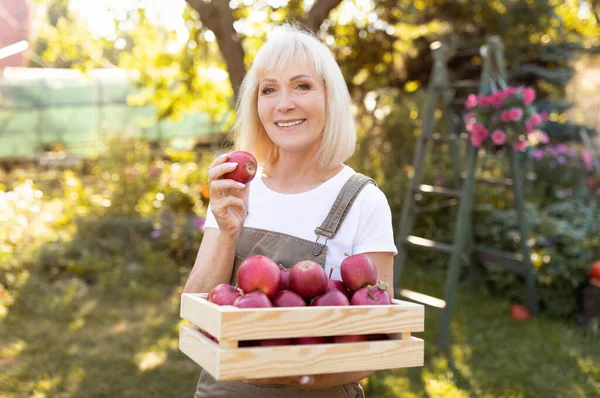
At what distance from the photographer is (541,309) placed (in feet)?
18.0

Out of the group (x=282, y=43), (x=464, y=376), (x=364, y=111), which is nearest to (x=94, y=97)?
(x=364, y=111)

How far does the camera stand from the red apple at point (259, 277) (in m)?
1.51

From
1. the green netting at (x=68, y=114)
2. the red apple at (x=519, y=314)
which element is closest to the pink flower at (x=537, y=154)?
the red apple at (x=519, y=314)

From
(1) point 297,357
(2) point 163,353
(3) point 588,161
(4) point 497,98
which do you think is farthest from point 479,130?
(3) point 588,161

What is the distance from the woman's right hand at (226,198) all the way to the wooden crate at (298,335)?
317 millimetres

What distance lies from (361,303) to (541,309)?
443 cm

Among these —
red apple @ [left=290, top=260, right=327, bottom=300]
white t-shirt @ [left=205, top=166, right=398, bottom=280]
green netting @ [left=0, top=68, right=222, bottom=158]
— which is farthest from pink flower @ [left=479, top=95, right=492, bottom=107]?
green netting @ [left=0, top=68, right=222, bottom=158]

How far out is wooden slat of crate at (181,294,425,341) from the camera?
52.2 inches

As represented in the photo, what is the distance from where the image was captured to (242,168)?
1.76 m

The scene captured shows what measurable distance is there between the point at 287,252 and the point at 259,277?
13.0 inches

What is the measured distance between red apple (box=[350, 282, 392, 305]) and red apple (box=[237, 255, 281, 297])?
180mm

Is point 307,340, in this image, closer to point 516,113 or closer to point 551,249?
point 516,113

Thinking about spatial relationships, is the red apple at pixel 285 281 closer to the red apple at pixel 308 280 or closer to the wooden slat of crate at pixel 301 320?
the red apple at pixel 308 280

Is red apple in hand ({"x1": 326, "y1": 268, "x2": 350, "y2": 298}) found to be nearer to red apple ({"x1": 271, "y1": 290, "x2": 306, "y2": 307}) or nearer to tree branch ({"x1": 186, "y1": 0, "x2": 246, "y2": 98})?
red apple ({"x1": 271, "y1": 290, "x2": 306, "y2": 307})
